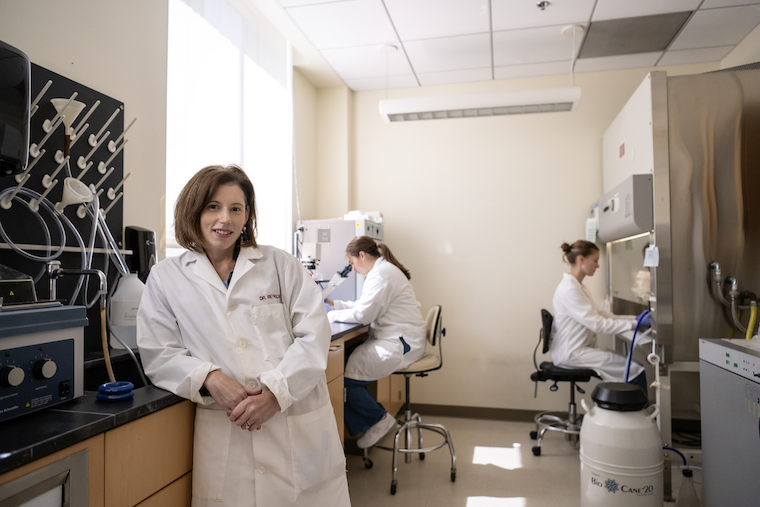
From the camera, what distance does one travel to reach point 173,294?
1328 millimetres

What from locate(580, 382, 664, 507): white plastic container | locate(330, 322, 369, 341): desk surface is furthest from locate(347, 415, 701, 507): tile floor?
locate(330, 322, 369, 341): desk surface

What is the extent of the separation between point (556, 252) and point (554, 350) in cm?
88

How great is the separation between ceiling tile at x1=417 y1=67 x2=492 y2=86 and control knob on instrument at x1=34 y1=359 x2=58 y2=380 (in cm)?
339

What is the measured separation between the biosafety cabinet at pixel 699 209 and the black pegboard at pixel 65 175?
93.3 inches

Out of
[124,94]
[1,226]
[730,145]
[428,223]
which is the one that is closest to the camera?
[1,226]

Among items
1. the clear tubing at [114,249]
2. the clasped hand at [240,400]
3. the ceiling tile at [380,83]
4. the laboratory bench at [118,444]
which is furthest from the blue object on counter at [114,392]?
the ceiling tile at [380,83]

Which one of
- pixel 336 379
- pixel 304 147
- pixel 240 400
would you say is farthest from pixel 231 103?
pixel 240 400

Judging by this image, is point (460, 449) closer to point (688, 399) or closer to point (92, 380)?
point (688, 399)

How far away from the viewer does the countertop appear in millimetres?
833

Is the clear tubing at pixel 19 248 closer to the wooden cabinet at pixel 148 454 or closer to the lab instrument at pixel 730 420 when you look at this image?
the wooden cabinet at pixel 148 454

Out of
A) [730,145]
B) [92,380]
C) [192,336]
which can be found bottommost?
[92,380]

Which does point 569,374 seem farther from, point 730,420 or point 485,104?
point 485,104

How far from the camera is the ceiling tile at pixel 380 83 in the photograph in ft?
13.0

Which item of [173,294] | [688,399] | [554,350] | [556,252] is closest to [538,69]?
[556,252]
